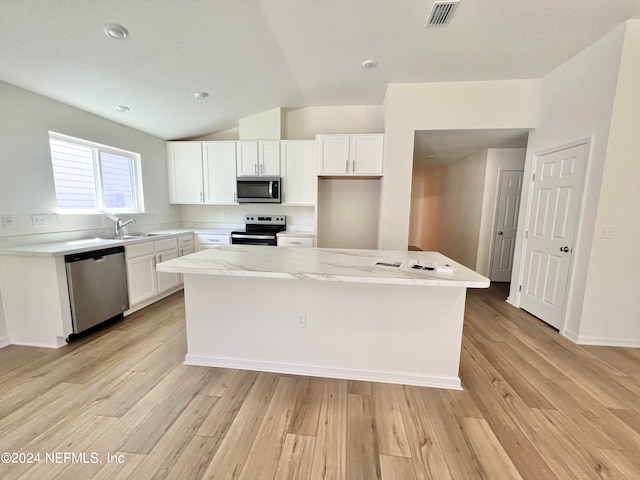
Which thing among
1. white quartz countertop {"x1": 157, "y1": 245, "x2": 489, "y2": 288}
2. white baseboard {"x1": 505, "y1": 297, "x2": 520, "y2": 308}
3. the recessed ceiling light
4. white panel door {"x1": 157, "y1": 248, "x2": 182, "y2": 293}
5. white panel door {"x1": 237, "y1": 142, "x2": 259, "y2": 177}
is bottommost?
white baseboard {"x1": 505, "y1": 297, "x2": 520, "y2": 308}

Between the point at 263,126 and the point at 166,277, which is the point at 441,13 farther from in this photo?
the point at 166,277

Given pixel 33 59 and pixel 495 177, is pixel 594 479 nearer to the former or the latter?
pixel 495 177

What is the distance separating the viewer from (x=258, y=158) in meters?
4.07

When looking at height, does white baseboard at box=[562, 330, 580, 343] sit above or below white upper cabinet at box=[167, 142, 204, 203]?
below

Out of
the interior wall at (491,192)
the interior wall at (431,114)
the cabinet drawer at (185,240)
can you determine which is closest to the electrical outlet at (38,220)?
the cabinet drawer at (185,240)

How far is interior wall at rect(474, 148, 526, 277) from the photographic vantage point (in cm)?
415

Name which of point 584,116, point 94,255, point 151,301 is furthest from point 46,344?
point 584,116

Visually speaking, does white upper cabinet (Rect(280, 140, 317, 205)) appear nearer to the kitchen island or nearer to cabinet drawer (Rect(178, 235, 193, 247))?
cabinet drawer (Rect(178, 235, 193, 247))

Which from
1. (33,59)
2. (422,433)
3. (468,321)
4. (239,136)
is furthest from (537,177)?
(33,59)

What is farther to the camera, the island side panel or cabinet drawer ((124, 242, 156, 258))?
cabinet drawer ((124, 242, 156, 258))

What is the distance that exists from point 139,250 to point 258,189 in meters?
1.78

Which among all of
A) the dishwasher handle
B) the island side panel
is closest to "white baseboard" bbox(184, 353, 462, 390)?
the island side panel

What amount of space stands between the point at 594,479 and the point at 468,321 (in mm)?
1799

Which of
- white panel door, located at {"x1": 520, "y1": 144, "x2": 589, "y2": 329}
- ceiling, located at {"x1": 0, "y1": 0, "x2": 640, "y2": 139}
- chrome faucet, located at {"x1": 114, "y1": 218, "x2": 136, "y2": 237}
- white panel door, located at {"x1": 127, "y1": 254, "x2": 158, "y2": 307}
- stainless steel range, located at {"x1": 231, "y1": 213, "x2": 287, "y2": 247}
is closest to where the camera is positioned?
ceiling, located at {"x1": 0, "y1": 0, "x2": 640, "y2": 139}
